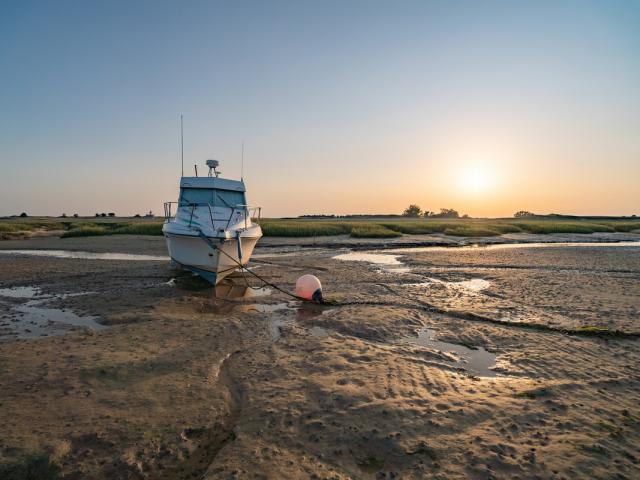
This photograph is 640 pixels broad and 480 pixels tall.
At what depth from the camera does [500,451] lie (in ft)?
11.9

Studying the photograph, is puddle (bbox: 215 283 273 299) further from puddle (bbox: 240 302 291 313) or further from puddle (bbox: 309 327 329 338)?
puddle (bbox: 309 327 329 338)

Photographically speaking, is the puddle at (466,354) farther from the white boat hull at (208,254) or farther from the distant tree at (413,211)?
the distant tree at (413,211)

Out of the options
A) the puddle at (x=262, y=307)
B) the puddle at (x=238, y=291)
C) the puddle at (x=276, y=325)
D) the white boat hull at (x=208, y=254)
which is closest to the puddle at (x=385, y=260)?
the puddle at (x=238, y=291)

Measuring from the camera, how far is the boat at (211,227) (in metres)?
11.0

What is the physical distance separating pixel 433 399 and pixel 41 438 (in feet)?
13.9

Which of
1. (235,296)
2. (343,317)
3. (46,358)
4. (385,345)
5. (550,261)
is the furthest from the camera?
(550,261)

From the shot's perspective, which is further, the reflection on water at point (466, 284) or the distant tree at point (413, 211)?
the distant tree at point (413, 211)

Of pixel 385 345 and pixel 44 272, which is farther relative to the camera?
pixel 44 272

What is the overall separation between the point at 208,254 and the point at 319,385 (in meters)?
7.01

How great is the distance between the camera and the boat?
36.0 ft

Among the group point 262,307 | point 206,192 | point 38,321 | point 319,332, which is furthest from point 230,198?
point 319,332

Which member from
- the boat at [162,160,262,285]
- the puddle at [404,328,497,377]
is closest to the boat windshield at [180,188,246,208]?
the boat at [162,160,262,285]

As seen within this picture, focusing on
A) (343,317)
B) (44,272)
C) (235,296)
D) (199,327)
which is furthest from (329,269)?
(44,272)

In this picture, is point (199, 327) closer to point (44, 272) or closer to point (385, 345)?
point (385, 345)
